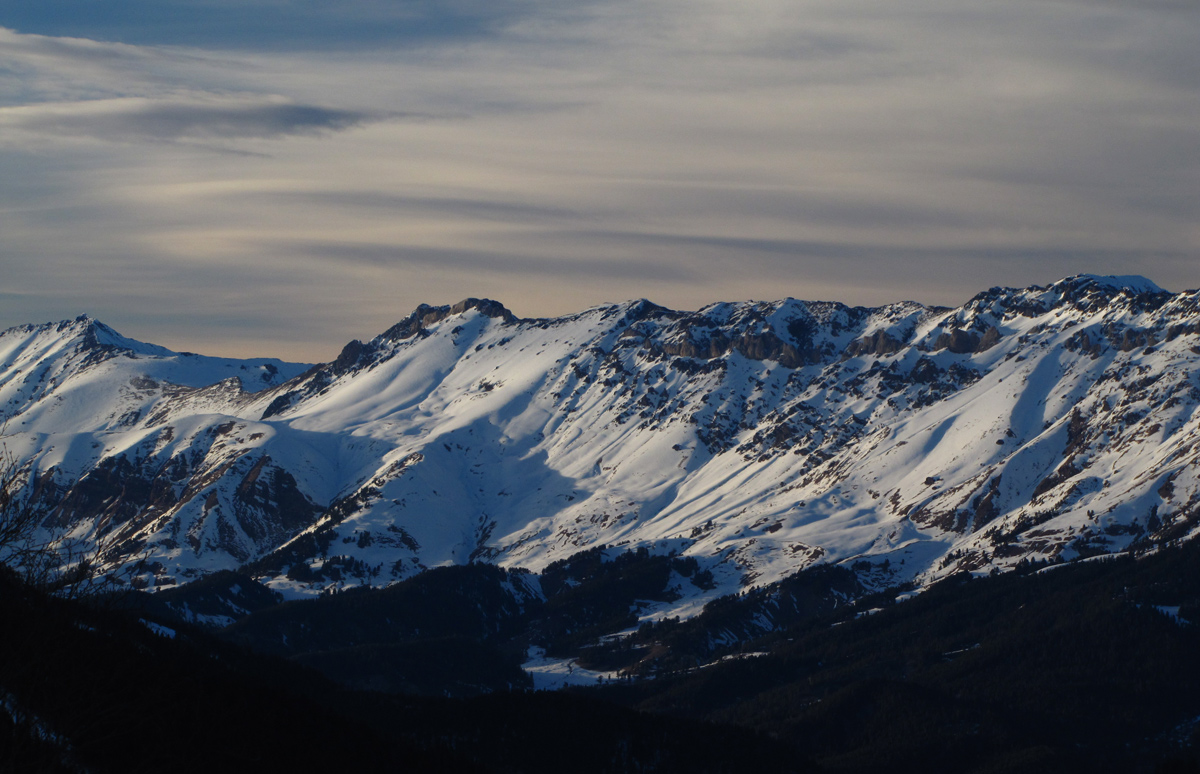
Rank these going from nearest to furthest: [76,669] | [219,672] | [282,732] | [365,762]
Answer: [76,669] → [282,732] → [365,762] → [219,672]

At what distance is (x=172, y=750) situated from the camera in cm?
6856

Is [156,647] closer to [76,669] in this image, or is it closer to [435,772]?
[435,772]

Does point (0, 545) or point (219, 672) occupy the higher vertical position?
point (0, 545)

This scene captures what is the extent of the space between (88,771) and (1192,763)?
184665 mm

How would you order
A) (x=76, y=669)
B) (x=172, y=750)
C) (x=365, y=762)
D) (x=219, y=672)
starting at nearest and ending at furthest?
(x=76, y=669), (x=172, y=750), (x=365, y=762), (x=219, y=672)

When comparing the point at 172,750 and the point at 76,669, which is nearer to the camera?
the point at 76,669

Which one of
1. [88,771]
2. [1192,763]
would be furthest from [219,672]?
[1192,763]

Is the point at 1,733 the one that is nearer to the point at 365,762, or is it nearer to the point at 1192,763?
the point at 365,762

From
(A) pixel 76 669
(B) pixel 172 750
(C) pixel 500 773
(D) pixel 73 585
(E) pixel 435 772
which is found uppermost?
(D) pixel 73 585

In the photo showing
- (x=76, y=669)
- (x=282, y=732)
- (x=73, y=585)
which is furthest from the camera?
(x=282, y=732)

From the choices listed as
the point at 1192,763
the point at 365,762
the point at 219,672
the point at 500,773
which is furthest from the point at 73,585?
the point at 1192,763

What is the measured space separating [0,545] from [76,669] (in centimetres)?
896

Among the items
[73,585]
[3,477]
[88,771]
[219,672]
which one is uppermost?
[3,477]

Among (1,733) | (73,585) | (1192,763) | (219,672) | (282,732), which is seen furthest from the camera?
(1192,763)
